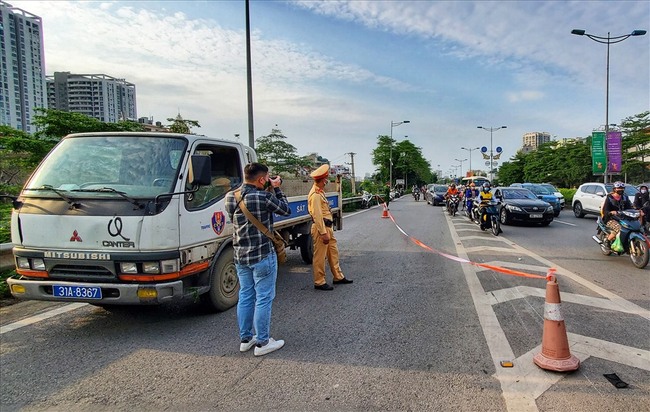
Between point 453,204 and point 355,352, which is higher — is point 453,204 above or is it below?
above

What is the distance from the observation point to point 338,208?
9.36 m

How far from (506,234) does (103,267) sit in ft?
38.5

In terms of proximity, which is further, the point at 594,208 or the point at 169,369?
the point at 594,208

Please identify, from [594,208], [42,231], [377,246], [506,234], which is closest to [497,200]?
[506,234]

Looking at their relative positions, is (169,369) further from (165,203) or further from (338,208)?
(338,208)

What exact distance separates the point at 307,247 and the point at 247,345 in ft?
14.0

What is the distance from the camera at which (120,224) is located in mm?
4008

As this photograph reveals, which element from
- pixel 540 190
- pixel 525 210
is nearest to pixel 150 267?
pixel 525 210

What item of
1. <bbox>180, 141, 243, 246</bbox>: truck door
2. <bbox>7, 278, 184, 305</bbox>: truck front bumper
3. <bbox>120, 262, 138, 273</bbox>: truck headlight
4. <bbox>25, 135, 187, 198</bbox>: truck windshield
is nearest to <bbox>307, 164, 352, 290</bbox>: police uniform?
<bbox>180, 141, 243, 246</bbox>: truck door

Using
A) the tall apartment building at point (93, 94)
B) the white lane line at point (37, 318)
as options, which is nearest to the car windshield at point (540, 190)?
the tall apartment building at point (93, 94)

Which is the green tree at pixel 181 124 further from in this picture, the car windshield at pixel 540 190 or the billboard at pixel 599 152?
the billboard at pixel 599 152

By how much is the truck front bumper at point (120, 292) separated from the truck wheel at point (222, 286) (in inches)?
24.8

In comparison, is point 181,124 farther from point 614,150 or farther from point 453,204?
point 614,150

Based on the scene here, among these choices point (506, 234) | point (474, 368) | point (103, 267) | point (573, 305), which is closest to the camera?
point (474, 368)
